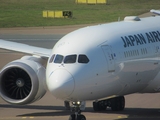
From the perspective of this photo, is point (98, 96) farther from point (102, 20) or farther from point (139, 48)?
point (102, 20)

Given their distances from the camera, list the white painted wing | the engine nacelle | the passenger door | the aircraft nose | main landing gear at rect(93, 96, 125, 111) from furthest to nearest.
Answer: the white painted wing < main landing gear at rect(93, 96, 125, 111) < the engine nacelle < the passenger door < the aircraft nose

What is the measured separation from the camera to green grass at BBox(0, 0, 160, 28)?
82500mm

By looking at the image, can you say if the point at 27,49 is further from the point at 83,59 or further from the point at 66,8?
the point at 66,8

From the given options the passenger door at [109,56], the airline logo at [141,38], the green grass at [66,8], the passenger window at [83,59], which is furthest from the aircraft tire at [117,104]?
the green grass at [66,8]

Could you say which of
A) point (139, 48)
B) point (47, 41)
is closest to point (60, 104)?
point (139, 48)

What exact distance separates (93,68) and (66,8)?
77265mm

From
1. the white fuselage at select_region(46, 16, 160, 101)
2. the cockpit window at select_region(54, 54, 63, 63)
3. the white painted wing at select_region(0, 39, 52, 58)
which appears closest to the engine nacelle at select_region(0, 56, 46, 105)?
the white painted wing at select_region(0, 39, 52, 58)

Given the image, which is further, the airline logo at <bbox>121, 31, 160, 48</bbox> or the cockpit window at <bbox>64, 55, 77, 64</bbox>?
the airline logo at <bbox>121, 31, 160, 48</bbox>

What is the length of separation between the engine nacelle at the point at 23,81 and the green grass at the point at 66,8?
52.0 metres

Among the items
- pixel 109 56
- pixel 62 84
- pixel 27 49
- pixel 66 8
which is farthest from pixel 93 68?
pixel 66 8

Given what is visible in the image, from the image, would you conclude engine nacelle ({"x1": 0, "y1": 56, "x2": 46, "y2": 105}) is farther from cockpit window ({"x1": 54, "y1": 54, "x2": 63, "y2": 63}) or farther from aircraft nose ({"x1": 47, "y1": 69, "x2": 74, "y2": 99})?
aircraft nose ({"x1": 47, "y1": 69, "x2": 74, "y2": 99})

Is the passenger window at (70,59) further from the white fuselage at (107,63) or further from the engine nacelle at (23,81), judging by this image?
the engine nacelle at (23,81)

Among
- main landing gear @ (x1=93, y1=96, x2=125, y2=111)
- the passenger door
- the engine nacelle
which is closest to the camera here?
the passenger door

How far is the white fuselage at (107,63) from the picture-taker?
23.1 meters
